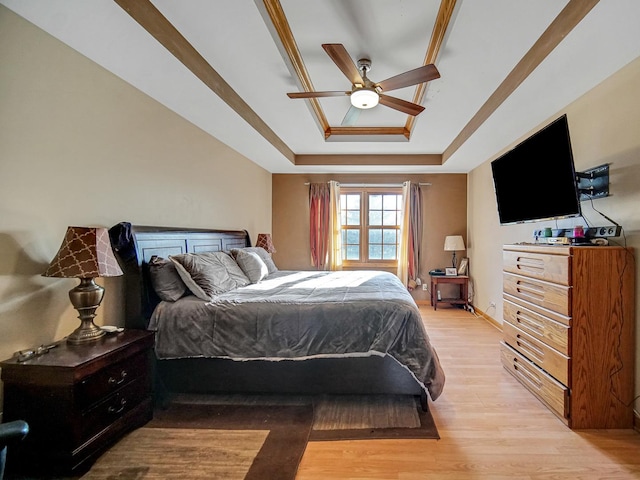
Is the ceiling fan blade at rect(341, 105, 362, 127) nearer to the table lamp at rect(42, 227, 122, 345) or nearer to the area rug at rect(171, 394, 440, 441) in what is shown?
the table lamp at rect(42, 227, 122, 345)

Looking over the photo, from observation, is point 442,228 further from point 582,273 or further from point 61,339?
point 61,339

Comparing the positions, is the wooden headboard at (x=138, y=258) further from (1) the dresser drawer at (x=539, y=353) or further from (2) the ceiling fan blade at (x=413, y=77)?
(1) the dresser drawer at (x=539, y=353)

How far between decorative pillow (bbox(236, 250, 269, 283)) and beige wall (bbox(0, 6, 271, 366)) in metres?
0.83

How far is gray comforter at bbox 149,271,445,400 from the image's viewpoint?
208 cm

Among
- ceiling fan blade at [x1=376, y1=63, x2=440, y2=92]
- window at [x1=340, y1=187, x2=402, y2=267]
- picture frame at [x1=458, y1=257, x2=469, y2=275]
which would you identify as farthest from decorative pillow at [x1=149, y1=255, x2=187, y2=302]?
picture frame at [x1=458, y1=257, x2=469, y2=275]

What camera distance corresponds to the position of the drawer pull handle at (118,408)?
5.46 ft

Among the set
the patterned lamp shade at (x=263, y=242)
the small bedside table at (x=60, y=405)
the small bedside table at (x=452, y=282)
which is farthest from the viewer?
the small bedside table at (x=452, y=282)

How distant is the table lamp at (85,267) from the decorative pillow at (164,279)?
503 mm

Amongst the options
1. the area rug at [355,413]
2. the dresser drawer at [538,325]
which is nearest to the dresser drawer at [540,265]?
the dresser drawer at [538,325]

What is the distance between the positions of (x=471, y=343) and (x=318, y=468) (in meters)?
2.49

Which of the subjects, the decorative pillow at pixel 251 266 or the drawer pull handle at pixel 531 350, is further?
the decorative pillow at pixel 251 266

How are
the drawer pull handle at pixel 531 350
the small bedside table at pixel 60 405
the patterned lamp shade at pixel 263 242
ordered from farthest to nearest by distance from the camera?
the patterned lamp shade at pixel 263 242 → the drawer pull handle at pixel 531 350 → the small bedside table at pixel 60 405

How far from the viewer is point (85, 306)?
166 centimetres

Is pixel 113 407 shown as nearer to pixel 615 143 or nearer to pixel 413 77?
pixel 413 77
